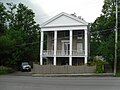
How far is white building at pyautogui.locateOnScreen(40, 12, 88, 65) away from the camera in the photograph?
49.4 metres

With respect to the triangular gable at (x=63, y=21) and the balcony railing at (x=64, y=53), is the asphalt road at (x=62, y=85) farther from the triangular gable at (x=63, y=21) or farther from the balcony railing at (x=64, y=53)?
the triangular gable at (x=63, y=21)

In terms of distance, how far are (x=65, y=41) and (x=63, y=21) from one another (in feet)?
13.8

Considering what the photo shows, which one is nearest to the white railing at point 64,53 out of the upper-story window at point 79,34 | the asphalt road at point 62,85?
the upper-story window at point 79,34

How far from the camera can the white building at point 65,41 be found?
162ft

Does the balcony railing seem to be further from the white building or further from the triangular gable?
the triangular gable

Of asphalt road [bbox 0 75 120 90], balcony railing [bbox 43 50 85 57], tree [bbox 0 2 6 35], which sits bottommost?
asphalt road [bbox 0 75 120 90]

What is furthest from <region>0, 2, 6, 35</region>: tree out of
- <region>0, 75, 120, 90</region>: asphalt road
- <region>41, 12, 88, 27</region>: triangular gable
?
<region>0, 75, 120, 90</region>: asphalt road

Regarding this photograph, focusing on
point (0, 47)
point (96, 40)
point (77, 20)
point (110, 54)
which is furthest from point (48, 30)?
point (96, 40)

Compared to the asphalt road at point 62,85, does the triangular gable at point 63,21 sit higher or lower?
higher

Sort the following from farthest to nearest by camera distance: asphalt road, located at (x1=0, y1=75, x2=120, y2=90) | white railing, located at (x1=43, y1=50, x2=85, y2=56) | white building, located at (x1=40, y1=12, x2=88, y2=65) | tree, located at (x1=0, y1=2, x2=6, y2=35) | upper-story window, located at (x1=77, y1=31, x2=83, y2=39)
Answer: tree, located at (x1=0, y1=2, x2=6, y2=35)
upper-story window, located at (x1=77, y1=31, x2=83, y2=39)
white railing, located at (x1=43, y1=50, x2=85, y2=56)
white building, located at (x1=40, y1=12, x2=88, y2=65)
asphalt road, located at (x1=0, y1=75, x2=120, y2=90)

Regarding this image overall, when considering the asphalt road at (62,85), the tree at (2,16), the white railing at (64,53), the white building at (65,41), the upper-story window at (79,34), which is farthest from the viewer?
the tree at (2,16)

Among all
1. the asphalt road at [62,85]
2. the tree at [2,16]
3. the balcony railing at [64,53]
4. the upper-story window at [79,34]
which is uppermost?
the tree at [2,16]

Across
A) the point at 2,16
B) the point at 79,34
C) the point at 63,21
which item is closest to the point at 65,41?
the point at 79,34

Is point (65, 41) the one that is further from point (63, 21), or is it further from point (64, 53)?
point (63, 21)
